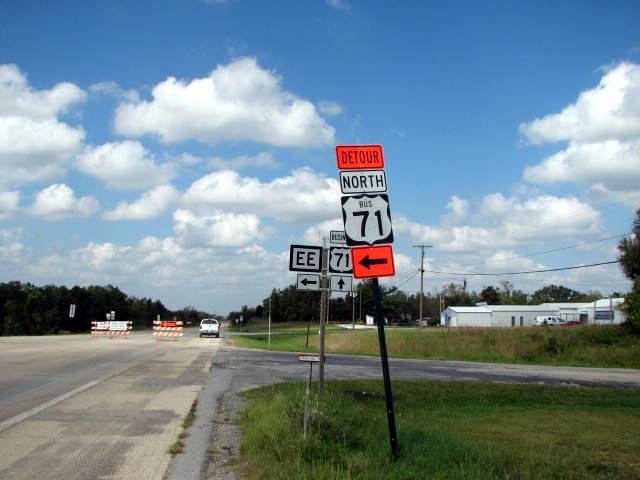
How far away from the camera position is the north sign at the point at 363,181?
7395 mm

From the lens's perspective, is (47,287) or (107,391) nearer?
(107,391)

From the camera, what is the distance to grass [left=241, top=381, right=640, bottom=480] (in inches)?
264

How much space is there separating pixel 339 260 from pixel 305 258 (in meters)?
0.58

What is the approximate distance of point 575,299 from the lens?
17625cm

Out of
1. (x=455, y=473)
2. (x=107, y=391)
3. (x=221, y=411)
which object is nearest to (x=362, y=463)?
(x=455, y=473)

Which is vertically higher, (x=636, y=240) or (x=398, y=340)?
(x=636, y=240)

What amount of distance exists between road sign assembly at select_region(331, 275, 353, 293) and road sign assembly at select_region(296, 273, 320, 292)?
315 mm

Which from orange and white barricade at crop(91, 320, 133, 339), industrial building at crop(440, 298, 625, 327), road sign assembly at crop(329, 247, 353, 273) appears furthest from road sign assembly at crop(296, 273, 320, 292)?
industrial building at crop(440, 298, 625, 327)

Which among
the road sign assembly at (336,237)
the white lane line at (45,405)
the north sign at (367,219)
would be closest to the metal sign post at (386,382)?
the north sign at (367,219)

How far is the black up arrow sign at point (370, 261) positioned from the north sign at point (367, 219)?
0.62 ft

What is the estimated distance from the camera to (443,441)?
26.7 ft

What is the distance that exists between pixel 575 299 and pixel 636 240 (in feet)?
394

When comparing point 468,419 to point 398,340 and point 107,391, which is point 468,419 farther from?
point 398,340

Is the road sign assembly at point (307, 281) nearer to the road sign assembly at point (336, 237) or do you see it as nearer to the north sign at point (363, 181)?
the road sign assembly at point (336, 237)
